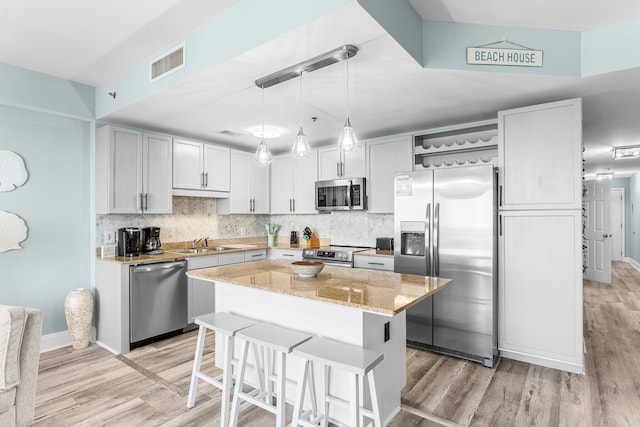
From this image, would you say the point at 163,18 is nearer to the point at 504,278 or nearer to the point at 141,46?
the point at 141,46

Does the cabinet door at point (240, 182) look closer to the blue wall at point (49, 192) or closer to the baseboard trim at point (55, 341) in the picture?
the blue wall at point (49, 192)

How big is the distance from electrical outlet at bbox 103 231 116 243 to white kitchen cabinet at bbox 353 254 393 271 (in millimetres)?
2748

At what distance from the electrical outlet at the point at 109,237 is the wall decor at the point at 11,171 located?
880 mm

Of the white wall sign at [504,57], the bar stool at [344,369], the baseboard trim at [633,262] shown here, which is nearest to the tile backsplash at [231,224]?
the white wall sign at [504,57]

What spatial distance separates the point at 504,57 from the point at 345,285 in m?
1.99

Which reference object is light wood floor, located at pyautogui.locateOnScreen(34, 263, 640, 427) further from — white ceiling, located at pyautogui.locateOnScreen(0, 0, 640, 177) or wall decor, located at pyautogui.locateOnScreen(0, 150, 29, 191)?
white ceiling, located at pyautogui.locateOnScreen(0, 0, 640, 177)

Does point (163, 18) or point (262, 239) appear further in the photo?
point (262, 239)

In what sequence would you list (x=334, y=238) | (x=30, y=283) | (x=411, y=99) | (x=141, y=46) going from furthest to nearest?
(x=334, y=238) < (x=30, y=283) < (x=411, y=99) < (x=141, y=46)

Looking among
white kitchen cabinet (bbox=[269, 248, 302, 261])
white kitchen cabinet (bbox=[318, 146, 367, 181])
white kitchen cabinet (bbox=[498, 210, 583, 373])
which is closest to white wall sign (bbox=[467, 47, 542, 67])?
white kitchen cabinet (bbox=[498, 210, 583, 373])

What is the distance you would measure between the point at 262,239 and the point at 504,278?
364 centimetres

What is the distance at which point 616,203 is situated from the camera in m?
9.18

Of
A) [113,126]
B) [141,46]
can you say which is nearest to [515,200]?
[141,46]

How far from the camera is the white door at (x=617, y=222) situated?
911cm

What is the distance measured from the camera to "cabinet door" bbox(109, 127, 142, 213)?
3.62 meters
